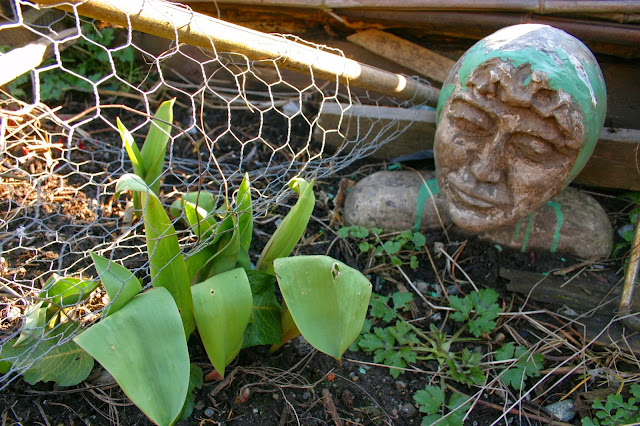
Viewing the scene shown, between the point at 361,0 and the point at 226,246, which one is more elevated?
the point at 361,0

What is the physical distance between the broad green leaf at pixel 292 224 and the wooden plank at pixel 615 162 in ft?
3.55

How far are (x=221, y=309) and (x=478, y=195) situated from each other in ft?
2.71

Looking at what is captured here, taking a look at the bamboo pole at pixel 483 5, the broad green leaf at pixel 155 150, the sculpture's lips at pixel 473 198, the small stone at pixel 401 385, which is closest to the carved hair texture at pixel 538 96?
the sculpture's lips at pixel 473 198

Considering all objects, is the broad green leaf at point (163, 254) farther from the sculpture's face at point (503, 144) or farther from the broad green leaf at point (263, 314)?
the sculpture's face at point (503, 144)

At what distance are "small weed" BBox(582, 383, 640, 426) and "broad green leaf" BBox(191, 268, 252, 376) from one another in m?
0.86

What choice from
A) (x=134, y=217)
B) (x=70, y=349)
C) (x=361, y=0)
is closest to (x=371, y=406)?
(x=70, y=349)

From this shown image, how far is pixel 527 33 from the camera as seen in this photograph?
1396 millimetres

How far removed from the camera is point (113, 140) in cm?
199

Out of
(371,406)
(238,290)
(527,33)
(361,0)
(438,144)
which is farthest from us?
(361,0)

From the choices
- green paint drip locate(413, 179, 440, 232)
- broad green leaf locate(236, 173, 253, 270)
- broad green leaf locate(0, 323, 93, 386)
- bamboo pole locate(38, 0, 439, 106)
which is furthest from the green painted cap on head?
broad green leaf locate(0, 323, 93, 386)

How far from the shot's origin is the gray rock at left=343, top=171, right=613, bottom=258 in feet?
5.54

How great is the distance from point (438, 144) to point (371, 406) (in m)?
0.75

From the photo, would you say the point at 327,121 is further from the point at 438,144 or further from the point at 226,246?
the point at 226,246

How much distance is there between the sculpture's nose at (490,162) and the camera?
1.40 m
